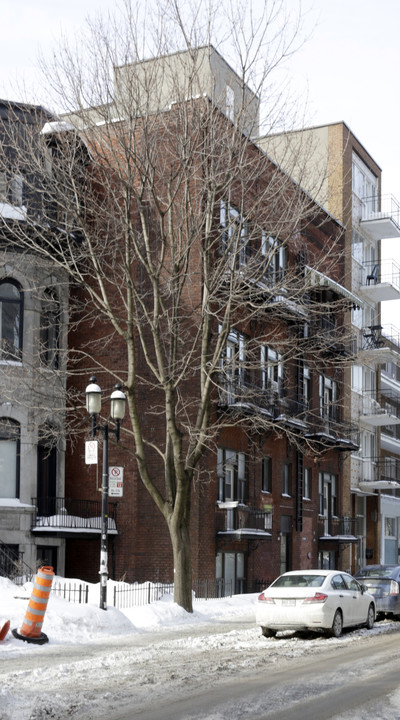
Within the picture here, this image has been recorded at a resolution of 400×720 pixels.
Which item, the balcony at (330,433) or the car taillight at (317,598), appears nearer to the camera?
the car taillight at (317,598)

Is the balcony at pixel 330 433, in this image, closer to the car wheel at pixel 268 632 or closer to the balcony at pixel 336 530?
the balcony at pixel 336 530

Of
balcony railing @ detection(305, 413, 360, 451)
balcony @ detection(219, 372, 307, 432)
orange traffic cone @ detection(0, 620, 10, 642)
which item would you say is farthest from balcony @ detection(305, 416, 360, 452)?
orange traffic cone @ detection(0, 620, 10, 642)

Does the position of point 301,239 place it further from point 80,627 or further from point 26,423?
point 80,627

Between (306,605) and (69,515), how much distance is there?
40.9 ft

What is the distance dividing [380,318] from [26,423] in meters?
25.6

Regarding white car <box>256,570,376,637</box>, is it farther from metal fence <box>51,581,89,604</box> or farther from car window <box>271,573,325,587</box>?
metal fence <box>51,581,89,604</box>

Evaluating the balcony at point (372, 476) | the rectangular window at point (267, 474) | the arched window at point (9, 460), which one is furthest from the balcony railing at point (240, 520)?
the balcony at point (372, 476)

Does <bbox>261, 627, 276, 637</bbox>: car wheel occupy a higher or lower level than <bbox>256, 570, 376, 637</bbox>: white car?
lower

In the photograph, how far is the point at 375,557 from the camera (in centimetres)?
4653

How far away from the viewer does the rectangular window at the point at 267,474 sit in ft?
113

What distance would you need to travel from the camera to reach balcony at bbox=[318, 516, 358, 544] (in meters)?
39.2

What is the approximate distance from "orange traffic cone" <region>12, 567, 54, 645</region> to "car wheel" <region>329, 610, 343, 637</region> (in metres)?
5.45

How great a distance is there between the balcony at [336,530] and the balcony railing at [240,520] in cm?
753

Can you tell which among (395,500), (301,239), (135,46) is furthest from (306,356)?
(135,46)
